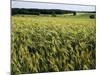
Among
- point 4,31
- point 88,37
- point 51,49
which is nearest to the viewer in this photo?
point 4,31

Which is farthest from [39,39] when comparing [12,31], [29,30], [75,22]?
[75,22]

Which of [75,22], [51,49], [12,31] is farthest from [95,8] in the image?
[12,31]

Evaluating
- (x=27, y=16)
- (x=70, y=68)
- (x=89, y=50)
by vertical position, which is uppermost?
(x=27, y=16)

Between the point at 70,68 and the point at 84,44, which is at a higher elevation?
the point at 84,44

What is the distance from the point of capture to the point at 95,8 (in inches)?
128

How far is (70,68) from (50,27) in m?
0.57

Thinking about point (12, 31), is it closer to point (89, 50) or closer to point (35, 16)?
point (35, 16)

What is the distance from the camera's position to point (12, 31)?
2.81m

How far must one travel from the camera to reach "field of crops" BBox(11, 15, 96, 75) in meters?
2.84

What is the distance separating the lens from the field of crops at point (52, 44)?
2844 mm

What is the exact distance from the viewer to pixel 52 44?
3.00 meters

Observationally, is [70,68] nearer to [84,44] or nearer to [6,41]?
[84,44]

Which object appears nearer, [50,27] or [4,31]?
[4,31]

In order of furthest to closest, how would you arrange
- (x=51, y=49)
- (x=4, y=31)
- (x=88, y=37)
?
1. (x=88, y=37)
2. (x=51, y=49)
3. (x=4, y=31)
